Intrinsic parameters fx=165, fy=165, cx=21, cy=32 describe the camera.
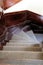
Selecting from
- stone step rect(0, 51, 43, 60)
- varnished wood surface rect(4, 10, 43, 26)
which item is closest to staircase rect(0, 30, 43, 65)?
stone step rect(0, 51, 43, 60)

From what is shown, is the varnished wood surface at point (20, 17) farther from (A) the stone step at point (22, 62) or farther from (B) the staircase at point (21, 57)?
(A) the stone step at point (22, 62)

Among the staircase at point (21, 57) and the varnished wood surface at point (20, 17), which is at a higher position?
the varnished wood surface at point (20, 17)

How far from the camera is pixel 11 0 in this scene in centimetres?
407

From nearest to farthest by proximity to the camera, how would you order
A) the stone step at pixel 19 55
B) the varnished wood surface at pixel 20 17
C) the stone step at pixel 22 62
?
the stone step at pixel 22 62, the stone step at pixel 19 55, the varnished wood surface at pixel 20 17

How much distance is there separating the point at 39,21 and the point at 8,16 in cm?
50

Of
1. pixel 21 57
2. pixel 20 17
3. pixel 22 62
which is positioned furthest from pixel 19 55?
pixel 20 17

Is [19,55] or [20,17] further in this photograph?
[20,17]

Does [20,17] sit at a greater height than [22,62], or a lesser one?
greater

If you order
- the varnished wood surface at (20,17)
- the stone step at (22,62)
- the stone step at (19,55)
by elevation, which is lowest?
the stone step at (22,62)

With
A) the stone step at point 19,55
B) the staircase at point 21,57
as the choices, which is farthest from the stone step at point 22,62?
the stone step at point 19,55

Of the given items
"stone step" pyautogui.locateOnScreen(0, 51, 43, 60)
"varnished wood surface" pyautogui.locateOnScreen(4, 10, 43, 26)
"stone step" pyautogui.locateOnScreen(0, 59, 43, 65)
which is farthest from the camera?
"varnished wood surface" pyautogui.locateOnScreen(4, 10, 43, 26)

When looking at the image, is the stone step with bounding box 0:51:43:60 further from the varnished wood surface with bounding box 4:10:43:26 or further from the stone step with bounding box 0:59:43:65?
the varnished wood surface with bounding box 4:10:43:26

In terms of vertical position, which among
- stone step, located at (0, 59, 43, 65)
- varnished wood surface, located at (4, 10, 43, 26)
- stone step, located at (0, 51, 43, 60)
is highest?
varnished wood surface, located at (4, 10, 43, 26)

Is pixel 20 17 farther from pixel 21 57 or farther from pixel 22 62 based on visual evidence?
pixel 22 62
